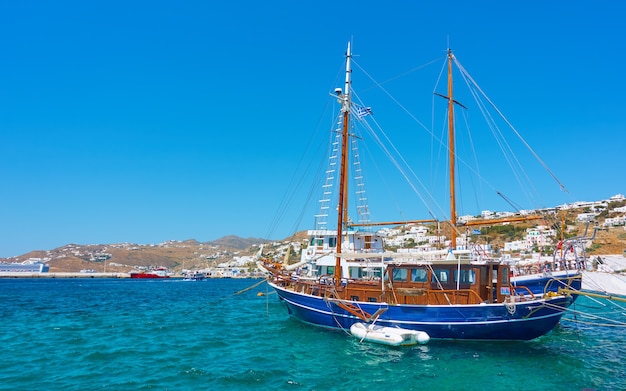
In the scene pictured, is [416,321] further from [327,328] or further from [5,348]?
[5,348]

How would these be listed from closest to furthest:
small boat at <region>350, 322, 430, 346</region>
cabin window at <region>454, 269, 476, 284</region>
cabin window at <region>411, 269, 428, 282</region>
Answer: small boat at <region>350, 322, 430, 346</region> < cabin window at <region>454, 269, 476, 284</region> < cabin window at <region>411, 269, 428, 282</region>

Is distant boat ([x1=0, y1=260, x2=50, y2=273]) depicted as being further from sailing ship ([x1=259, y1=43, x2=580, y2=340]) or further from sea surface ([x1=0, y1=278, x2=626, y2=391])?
sailing ship ([x1=259, y1=43, x2=580, y2=340])

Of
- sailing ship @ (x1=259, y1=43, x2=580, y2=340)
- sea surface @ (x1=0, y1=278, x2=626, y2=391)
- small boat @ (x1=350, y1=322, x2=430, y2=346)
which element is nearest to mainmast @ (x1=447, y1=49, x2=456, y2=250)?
sailing ship @ (x1=259, y1=43, x2=580, y2=340)

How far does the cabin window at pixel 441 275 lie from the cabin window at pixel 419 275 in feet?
1.74

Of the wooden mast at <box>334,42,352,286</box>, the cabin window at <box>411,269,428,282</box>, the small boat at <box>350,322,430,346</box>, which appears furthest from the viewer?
the wooden mast at <box>334,42,352,286</box>

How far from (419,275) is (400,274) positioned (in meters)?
1.06

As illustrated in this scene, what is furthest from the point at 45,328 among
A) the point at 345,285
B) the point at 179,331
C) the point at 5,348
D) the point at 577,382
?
the point at 577,382

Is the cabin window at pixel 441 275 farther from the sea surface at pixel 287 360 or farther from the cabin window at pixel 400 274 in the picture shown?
the sea surface at pixel 287 360

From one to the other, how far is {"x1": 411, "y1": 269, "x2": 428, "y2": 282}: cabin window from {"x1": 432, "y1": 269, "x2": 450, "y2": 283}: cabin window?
0.53 meters

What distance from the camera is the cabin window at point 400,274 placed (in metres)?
23.8

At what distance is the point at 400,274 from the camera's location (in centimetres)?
2398

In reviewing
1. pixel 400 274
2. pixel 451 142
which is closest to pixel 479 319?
pixel 400 274

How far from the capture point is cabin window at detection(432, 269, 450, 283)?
75.1ft

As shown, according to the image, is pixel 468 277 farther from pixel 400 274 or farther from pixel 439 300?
pixel 400 274
